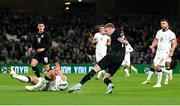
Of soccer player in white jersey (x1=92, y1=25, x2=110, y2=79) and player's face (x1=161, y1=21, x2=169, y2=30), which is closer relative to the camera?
player's face (x1=161, y1=21, x2=169, y2=30)

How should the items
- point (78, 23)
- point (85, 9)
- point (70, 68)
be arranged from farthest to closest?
point (85, 9) < point (78, 23) < point (70, 68)

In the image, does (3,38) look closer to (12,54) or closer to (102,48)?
(12,54)

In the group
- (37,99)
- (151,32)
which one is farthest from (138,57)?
(37,99)

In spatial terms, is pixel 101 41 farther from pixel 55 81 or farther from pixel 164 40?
pixel 55 81

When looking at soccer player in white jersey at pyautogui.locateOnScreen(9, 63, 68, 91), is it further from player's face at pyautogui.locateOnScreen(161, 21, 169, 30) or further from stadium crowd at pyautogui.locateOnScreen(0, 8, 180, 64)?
stadium crowd at pyautogui.locateOnScreen(0, 8, 180, 64)

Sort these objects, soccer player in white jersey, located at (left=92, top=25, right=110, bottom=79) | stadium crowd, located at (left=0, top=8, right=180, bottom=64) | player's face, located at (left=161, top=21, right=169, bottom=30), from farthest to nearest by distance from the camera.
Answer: stadium crowd, located at (left=0, top=8, right=180, bottom=64), soccer player in white jersey, located at (left=92, top=25, right=110, bottom=79), player's face, located at (left=161, top=21, right=169, bottom=30)

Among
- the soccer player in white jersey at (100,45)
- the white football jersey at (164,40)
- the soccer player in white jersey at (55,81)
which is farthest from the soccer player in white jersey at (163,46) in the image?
the soccer player in white jersey at (55,81)

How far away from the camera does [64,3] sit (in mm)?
50594

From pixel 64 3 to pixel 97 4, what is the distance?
2933 mm

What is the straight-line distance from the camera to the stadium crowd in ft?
134

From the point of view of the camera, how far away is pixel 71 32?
4562 cm

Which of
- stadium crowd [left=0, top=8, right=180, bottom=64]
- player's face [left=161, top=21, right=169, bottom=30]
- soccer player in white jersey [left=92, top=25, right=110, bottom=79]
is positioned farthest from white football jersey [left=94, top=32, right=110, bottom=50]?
stadium crowd [left=0, top=8, right=180, bottom=64]

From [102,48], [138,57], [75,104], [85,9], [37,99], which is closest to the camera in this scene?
[75,104]

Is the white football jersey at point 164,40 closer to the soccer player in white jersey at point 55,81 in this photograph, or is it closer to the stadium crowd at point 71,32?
the soccer player in white jersey at point 55,81
